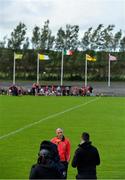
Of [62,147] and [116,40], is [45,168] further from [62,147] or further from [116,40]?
[116,40]

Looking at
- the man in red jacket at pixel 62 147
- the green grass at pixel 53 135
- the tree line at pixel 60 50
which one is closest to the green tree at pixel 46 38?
the tree line at pixel 60 50

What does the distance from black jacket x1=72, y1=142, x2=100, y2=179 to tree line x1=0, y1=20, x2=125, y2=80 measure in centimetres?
10846

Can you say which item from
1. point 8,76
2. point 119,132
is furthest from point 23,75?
point 119,132

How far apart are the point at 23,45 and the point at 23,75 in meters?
12.0

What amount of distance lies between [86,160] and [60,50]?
11909 centimetres

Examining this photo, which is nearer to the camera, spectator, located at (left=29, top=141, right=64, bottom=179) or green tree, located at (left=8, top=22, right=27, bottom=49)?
spectator, located at (left=29, top=141, right=64, bottom=179)

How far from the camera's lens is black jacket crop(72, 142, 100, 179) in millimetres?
10570

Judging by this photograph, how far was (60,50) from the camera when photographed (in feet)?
424

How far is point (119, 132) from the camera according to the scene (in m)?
27.1

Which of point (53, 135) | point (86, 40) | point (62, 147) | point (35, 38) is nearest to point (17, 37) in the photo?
point (35, 38)

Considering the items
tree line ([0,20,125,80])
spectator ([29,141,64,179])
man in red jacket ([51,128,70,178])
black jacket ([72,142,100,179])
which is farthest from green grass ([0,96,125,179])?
tree line ([0,20,125,80])

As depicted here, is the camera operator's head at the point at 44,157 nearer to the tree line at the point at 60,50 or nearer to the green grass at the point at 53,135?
the green grass at the point at 53,135

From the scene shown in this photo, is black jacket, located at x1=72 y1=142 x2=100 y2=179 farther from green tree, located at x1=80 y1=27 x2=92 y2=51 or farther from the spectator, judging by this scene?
green tree, located at x1=80 y1=27 x2=92 y2=51

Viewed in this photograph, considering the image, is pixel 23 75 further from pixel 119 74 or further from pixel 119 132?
pixel 119 132
